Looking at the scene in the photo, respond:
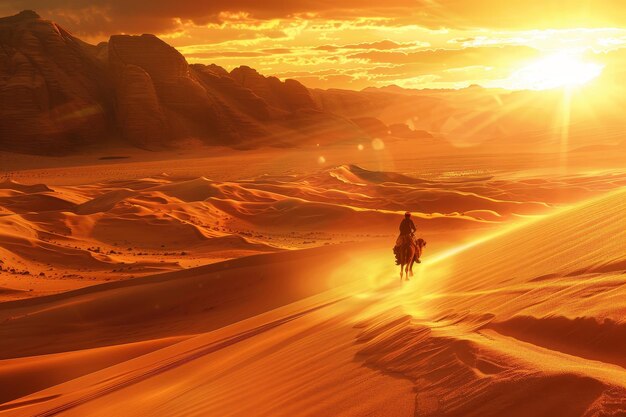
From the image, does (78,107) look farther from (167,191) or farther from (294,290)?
(294,290)

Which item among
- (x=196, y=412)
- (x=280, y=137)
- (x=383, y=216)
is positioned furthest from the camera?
(x=280, y=137)

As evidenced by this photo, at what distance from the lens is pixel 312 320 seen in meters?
6.55

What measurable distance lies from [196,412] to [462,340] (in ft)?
5.58

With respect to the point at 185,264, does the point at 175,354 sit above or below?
above

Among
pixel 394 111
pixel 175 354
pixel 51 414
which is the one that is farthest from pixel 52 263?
pixel 394 111

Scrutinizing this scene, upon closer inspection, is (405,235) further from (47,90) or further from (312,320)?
(47,90)

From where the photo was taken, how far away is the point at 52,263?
1764cm

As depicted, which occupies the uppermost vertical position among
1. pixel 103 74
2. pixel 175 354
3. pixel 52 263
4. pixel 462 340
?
pixel 103 74

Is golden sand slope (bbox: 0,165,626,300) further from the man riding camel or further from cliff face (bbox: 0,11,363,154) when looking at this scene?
cliff face (bbox: 0,11,363,154)

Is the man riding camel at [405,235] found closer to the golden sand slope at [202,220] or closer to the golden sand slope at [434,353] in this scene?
the golden sand slope at [434,353]

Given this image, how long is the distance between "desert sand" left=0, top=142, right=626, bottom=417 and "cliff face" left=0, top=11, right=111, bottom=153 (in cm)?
4575

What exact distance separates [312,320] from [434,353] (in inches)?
128

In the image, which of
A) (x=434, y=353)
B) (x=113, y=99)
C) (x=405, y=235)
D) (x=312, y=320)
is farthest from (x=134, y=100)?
(x=434, y=353)

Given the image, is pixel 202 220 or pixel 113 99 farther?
pixel 113 99
